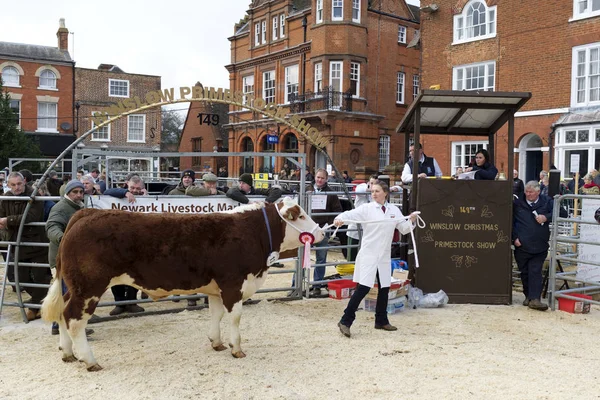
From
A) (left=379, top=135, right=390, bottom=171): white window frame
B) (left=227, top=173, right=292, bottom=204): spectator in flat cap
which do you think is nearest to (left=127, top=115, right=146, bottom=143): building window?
(left=379, top=135, right=390, bottom=171): white window frame

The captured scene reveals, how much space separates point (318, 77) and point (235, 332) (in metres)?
24.7

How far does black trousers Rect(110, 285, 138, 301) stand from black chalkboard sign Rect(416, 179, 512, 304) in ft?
13.7

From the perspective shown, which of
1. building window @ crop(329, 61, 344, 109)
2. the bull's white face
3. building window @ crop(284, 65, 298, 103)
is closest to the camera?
the bull's white face

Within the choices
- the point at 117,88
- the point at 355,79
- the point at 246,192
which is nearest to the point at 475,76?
the point at 355,79

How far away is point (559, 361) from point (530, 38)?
1725cm

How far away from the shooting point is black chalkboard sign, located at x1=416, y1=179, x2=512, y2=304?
8164 mm

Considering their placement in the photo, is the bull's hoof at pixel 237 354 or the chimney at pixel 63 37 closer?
the bull's hoof at pixel 237 354

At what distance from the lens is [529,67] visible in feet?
65.6

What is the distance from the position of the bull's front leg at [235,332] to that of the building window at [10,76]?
3613cm

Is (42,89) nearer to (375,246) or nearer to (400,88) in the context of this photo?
(400,88)

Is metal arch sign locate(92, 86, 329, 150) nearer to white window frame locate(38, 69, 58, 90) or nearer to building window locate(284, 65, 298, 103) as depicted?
building window locate(284, 65, 298, 103)

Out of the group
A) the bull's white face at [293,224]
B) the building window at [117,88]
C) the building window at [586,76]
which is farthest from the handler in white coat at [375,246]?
the building window at [117,88]

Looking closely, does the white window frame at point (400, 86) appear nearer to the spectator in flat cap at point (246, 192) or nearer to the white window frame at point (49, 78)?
the white window frame at point (49, 78)

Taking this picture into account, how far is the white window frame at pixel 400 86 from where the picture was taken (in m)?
31.4
